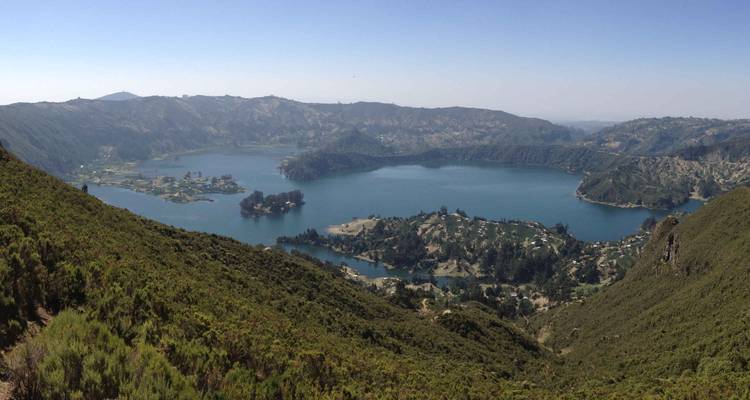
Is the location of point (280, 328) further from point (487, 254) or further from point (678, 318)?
point (487, 254)

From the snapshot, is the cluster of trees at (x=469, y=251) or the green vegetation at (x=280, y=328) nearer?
the green vegetation at (x=280, y=328)

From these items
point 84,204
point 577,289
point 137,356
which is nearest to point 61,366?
point 137,356

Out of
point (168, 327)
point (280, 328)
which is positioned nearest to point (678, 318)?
point (280, 328)

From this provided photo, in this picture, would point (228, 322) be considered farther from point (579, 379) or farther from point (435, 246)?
point (435, 246)

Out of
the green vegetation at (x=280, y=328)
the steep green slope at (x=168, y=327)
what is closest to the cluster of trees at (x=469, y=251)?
the green vegetation at (x=280, y=328)

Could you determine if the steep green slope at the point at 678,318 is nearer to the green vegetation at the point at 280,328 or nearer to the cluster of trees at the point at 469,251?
the green vegetation at the point at 280,328

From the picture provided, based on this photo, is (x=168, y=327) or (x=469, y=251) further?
(x=469, y=251)
